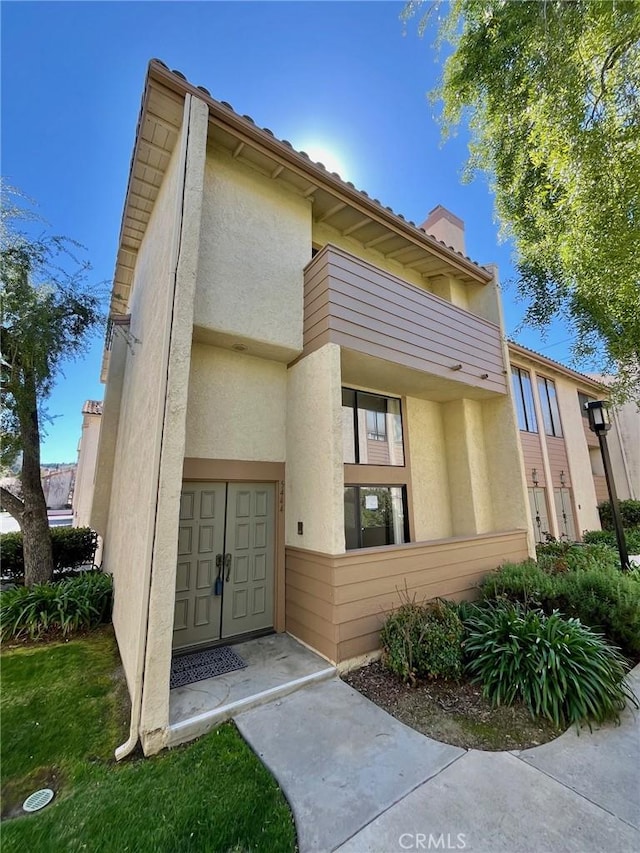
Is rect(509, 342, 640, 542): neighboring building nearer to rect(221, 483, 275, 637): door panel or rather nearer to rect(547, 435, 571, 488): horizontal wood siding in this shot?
rect(547, 435, 571, 488): horizontal wood siding

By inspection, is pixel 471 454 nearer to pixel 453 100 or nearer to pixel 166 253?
pixel 453 100

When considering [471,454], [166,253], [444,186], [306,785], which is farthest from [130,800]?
[444,186]

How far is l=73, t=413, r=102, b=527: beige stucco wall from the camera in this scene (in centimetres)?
1285

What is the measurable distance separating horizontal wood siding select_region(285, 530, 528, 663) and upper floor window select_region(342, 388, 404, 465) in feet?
6.36

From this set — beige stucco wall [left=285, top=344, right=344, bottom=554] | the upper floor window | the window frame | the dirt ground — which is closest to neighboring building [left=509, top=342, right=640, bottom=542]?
the window frame

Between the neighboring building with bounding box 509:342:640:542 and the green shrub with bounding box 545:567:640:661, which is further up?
the neighboring building with bounding box 509:342:640:542

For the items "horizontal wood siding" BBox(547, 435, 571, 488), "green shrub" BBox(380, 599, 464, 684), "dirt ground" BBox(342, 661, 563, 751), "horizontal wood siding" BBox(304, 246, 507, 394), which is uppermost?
"horizontal wood siding" BBox(304, 246, 507, 394)

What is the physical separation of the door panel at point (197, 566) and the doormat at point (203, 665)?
22 centimetres

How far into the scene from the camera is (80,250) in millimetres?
7133

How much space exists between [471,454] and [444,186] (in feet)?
21.8

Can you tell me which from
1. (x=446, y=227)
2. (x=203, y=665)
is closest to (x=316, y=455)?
(x=203, y=665)

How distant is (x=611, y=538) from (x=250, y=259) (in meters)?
15.6

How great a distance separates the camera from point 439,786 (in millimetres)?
2713

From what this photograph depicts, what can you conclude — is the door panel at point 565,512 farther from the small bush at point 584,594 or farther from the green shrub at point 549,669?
the green shrub at point 549,669
